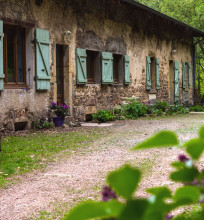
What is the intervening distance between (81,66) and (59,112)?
1767 millimetres

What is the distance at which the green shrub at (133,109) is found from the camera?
12.5 meters

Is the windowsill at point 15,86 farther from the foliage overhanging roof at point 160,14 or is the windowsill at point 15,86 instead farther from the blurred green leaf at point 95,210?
the blurred green leaf at point 95,210

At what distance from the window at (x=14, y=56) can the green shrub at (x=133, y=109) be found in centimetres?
432

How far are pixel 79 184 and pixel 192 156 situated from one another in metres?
3.77

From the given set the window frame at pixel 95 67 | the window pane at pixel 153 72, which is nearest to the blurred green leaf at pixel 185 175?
the window frame at pixel 95 67

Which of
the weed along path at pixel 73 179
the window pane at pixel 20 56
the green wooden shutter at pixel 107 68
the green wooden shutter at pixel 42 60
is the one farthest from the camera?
the green wooden shutter at pixel 107 68

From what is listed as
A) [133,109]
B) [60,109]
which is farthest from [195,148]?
[133,109]

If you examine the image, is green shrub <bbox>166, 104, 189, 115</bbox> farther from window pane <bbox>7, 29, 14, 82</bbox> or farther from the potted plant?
window pane <bbox>7, 29, 14, 82</bbox>

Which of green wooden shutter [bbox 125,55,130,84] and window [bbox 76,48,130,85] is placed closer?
window [bbox 76,48,130,85]

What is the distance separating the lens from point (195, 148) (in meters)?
0.61

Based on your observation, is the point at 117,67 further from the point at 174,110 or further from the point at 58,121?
the point at 58,121

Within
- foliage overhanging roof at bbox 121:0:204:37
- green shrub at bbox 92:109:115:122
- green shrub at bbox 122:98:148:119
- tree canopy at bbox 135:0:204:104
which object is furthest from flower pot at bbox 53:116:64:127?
tree canopy at bbox 135:0:204:104

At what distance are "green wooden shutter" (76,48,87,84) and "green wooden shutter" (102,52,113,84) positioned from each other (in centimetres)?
105

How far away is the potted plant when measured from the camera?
955 centimetres
